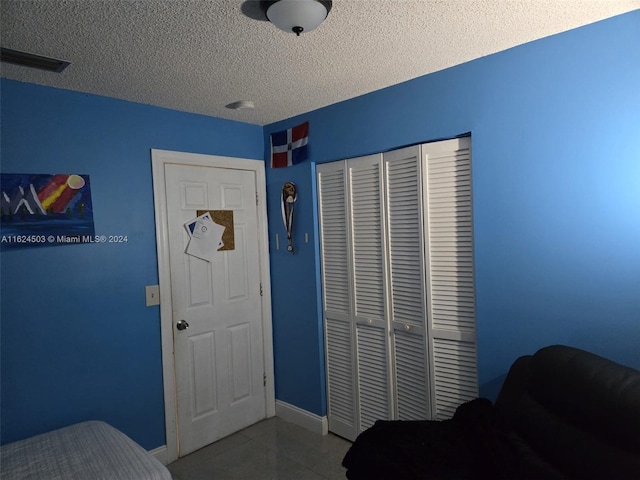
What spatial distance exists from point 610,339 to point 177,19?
2.34 meters

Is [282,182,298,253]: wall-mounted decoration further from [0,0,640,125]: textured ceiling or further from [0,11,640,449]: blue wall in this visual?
[0,0,640,125]: textured ceiling

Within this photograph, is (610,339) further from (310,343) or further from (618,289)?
(310,343)

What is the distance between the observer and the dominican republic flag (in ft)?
10.2

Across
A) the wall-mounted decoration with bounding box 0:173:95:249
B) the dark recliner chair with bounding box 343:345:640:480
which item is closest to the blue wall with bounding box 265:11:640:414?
the dark recliner chair with bounding box 343:345:640:480

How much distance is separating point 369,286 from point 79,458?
1.88 m

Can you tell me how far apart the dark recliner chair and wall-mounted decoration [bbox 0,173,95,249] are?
2034mm

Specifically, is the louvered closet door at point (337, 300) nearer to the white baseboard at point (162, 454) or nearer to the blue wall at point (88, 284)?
the blue wall at point (88, 284)

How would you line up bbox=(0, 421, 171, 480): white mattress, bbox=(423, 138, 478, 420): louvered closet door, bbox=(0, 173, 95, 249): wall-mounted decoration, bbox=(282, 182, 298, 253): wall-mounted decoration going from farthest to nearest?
bbox=(282, 182, 298, 253): wall-mounted decoration → bbox=(423, 138, 478, 420): louvered closet door → bbox=(0, 173, 95, 249): wall-mounted decoration → bbox=(0, 421, 171, 480): white mattress

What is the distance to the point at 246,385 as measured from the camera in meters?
3.29

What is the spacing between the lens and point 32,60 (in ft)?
6.49

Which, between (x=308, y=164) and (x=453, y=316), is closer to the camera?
(x=453, y=316)

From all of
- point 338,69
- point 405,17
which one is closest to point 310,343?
point 338,69

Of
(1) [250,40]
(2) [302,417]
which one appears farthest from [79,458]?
(1) [250,40]

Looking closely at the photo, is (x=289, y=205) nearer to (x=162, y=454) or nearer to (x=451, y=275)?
(x=451, y=275)
